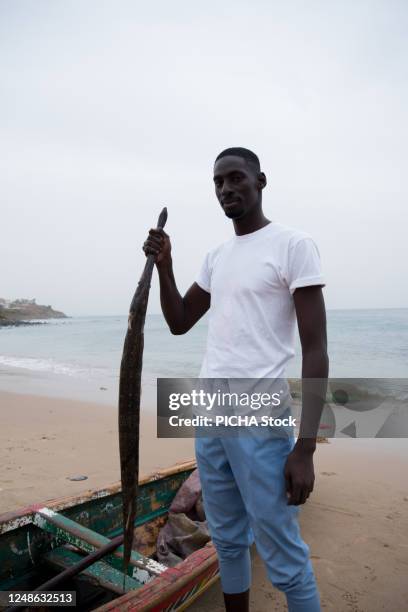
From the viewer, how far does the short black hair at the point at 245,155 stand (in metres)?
2.46

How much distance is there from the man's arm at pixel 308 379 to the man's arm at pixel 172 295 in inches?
29.8

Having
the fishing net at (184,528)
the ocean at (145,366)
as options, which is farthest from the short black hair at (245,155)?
the ocean at (145,366)

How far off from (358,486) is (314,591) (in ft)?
14.9

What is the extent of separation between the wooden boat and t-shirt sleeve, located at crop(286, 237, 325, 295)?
6.52ft

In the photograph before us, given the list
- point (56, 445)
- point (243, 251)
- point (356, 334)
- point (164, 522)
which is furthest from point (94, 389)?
point (356, 334)

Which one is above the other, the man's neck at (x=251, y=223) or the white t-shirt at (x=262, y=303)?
the man's neck at (x=251, y=223)

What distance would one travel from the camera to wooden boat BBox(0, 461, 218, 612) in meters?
2.83

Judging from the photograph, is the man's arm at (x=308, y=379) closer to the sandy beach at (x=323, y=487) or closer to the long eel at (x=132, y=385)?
the long eel at (x=132, y=385)

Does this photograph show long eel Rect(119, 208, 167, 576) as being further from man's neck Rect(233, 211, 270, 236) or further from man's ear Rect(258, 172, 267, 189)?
man's ear Rect(258, 172, 267, 189)

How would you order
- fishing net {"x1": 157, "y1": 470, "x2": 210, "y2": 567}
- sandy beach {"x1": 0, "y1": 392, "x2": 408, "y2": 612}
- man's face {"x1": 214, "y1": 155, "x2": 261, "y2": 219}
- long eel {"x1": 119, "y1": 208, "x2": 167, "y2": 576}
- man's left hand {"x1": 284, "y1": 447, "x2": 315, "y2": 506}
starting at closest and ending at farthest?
long eel {"x1": 119, "y1": 208, "x2": 167, "y2": 576} → man's left hand {"x1": 284, "y1": 447, "x2": 315, "y2": 506} → man's face {"x1": 214, "y1": 155, "x2": 261, "y2": 219} → sandy beach {"x1": 0, "y1": 392, "x2": 408, "y2": 612} → fishing net {"x1": 157, "y1": 470, "x2": 210, "y2": 567}

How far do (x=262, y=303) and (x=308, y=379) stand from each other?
43cm

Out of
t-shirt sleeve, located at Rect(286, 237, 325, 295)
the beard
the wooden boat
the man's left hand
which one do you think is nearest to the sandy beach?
the wooden boat

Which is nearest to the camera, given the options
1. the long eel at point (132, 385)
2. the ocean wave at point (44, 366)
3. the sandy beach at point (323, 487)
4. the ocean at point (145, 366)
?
the long eel at point (132, 385)

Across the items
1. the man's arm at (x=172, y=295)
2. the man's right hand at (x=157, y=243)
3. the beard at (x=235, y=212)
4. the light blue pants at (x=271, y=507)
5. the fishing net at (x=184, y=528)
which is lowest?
the fishing net at (x=184, y=528)
